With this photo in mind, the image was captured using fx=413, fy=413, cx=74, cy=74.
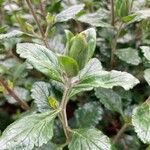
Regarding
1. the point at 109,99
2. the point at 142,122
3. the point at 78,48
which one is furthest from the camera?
the point at 109,99

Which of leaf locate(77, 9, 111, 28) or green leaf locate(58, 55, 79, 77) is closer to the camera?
green leaf locate(58, 55, 79, 77)

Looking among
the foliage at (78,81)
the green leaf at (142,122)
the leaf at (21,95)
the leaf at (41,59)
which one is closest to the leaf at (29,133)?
the foliage at (78,81)

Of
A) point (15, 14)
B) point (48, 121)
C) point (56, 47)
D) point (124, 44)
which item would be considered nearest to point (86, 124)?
point (48, 121)

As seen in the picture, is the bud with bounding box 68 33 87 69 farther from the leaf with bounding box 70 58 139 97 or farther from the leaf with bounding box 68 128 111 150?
the leaf with bounding box 68 128 111 150

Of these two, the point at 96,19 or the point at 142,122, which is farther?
the point at 96,19

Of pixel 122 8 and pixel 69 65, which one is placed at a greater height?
pixel 69 65

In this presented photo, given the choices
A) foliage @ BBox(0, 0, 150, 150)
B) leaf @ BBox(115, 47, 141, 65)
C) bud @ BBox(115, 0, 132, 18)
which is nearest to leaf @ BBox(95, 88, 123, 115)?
foliage @ BBox(0, 0, 150, 150)

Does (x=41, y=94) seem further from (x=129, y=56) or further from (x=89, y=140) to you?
(x=129, y=56)

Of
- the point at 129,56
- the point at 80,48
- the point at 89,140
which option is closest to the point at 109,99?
the point at 129,56
